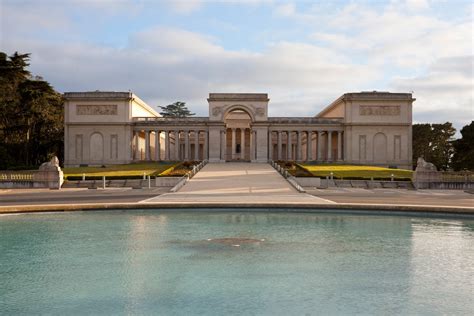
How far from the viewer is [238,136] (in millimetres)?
106438

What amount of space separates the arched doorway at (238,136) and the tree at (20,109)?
34.4 meters

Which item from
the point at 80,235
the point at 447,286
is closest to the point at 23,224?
the point at 80,235

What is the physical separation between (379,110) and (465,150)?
1574 cm

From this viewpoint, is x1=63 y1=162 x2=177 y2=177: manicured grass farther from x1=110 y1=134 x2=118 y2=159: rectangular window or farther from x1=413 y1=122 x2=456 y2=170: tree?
x1=413 y1=122 x2=456 y2=170: tree

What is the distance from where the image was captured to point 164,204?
2617cm

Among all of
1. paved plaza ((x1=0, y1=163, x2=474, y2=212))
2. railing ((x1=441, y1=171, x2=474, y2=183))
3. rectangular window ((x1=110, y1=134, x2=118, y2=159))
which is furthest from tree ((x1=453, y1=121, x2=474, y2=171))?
rectangular window ((x1=110, y1=134, x2=118, y2=159))

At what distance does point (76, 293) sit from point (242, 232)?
29.2ft

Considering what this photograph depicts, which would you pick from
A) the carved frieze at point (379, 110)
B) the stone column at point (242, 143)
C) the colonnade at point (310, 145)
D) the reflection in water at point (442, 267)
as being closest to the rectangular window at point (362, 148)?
the colonnade at point (310, 145)

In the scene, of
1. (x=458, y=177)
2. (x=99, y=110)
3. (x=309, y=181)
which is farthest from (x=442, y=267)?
(x=99, y=110)

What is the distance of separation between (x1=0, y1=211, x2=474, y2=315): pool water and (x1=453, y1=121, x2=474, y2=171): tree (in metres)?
63.6

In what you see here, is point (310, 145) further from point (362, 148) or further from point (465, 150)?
point (465, 150)

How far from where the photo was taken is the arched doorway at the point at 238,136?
101000mm

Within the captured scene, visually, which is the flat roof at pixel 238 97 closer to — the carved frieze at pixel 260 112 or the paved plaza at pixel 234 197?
the carved frieze at pixel 260 112

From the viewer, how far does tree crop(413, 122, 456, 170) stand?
97.5m
